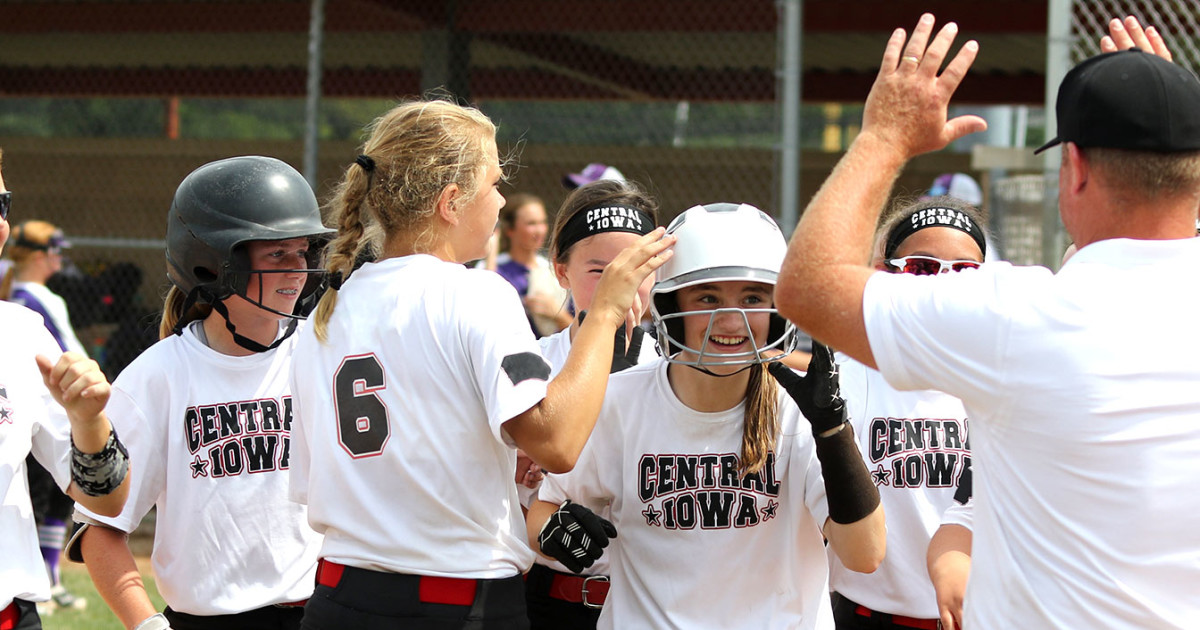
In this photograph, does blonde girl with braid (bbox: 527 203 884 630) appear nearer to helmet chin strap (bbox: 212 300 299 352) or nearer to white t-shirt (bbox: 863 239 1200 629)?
white t-shirt (bbox: 863 239 1200 629)

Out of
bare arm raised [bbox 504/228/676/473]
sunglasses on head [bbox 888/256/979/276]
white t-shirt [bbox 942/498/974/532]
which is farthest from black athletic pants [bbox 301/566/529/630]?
sunglasses on head [bbox 888/256/979/276]

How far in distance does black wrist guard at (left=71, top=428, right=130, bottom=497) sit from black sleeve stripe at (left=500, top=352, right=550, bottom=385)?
950 millimetres

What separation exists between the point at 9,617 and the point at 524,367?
54.1 inches

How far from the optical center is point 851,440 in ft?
8.31

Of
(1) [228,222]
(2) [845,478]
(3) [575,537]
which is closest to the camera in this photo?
(2) [845,478]

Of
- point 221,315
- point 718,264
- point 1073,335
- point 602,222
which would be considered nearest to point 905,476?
point 718,264

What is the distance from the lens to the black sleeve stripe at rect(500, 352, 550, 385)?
2402mm

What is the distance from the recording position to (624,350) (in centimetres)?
354

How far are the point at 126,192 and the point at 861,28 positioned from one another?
26.6 ft

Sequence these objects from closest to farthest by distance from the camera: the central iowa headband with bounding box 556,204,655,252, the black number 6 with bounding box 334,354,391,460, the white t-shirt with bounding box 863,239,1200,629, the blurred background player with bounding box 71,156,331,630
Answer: the white t-shirt with bounding box 863,239,1200,629 < the black number 6 with bounding box 334,354,391,460 < the blurred background player with bounding box 71,156,331,630 < the central iowa headband with bounding box 556,204,655,252

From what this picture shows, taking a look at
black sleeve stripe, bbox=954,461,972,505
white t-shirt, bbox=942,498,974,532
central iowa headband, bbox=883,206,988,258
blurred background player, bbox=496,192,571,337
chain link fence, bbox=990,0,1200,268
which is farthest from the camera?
blurred background player, bbox=496,192,571,337

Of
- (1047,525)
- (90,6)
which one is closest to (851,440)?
(1047,525)

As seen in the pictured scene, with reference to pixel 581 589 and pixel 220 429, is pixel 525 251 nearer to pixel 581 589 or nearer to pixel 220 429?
pixel 581 589

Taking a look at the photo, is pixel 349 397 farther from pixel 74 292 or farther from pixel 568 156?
pixel 568 156
